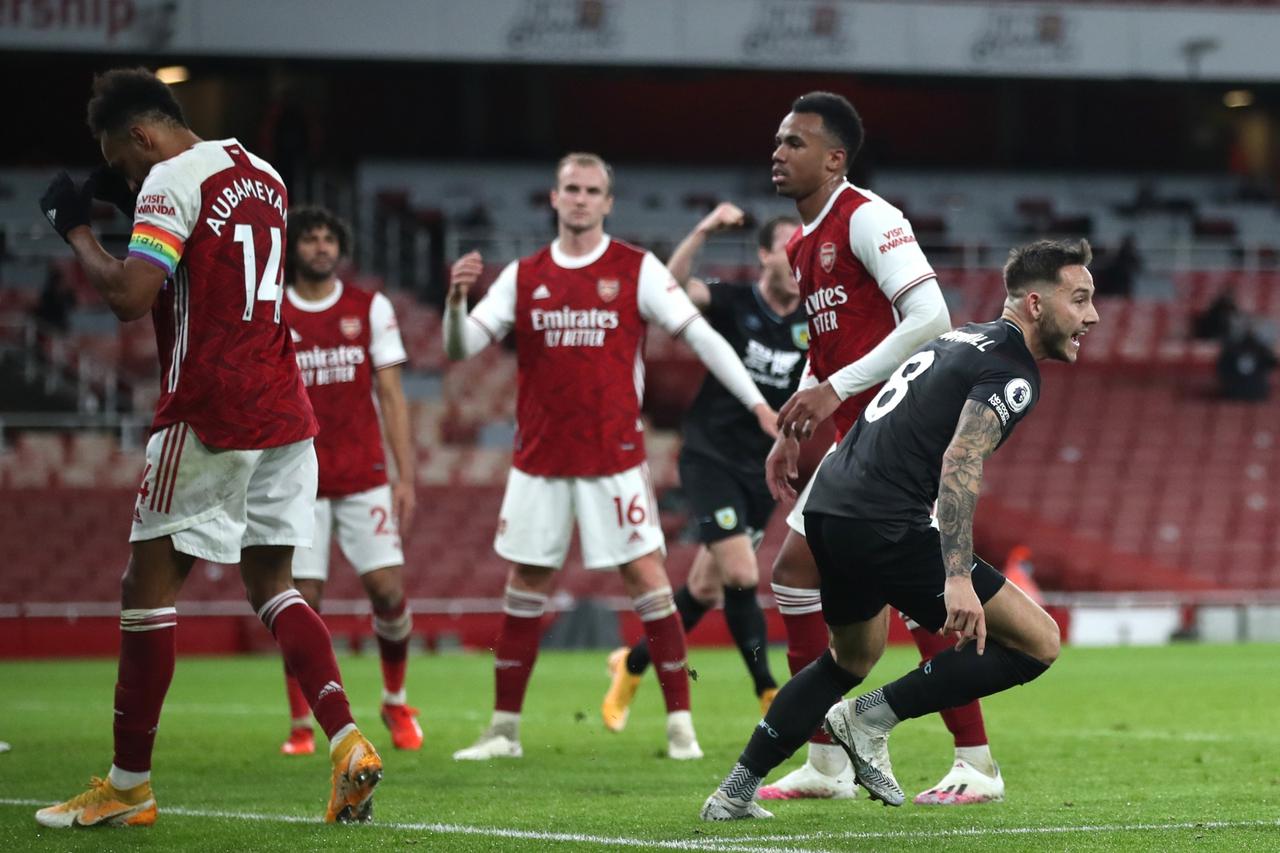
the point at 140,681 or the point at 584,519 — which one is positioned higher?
the point at 584,519

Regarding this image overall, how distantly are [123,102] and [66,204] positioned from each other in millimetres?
390

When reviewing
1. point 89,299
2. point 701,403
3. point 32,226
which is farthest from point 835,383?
point 32,226

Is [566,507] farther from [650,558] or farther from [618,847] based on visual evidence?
[618,847]

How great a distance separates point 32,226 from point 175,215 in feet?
76.2

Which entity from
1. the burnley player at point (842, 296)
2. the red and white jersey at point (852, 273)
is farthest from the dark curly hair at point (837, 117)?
the red and white jersey at point (852, 273)

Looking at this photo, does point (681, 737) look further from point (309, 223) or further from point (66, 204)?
point (66, 204)

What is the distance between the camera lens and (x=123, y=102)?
571 cm

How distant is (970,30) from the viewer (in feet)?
101

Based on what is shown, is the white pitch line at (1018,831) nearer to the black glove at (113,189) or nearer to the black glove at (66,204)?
the black glove at (66,204)

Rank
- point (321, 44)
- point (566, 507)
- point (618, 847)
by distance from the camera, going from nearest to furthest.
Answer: point (618, 847), point (566, 507), point (321, 44)

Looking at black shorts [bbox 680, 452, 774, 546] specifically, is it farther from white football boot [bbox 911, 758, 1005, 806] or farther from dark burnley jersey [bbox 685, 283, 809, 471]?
white football boot [bbox 911, 758, 1005, 806]

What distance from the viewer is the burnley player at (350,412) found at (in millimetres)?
8648

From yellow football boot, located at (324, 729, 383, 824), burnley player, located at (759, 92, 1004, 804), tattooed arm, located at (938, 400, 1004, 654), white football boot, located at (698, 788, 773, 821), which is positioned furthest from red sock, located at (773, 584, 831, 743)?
yellow football boot, located at (324, 729, 383, 824)

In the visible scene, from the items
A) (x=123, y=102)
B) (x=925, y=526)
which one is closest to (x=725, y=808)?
(x=925, y=526)
